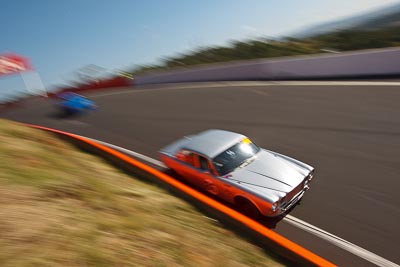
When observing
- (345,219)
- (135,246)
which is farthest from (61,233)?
(345,219)

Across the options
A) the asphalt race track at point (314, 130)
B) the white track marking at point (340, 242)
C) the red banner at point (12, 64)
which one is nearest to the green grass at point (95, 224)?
the white track marking at point (340, 242)

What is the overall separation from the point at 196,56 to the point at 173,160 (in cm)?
2317

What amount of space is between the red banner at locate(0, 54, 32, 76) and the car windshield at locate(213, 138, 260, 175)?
20367 mm

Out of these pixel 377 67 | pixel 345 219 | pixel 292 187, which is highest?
pixel 377 67

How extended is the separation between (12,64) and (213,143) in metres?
20.8

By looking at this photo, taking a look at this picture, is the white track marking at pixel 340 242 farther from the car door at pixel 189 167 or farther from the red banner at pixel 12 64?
the red banner at pixel 12 64

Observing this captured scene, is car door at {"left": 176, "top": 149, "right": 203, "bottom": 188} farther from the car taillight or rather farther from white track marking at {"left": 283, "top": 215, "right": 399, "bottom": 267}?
white track marking at {"left": 283, "top": 215, "right": 399, "bottom": 267}

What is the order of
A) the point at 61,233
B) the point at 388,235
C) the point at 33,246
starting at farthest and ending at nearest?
the point at 388,235
the point at 61,233
the point at 33,246

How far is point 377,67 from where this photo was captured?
14375mm

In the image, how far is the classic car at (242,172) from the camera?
6415 mm

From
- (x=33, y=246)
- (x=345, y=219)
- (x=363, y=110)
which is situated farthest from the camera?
(x=363, y=110)

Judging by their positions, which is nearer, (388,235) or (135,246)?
(135,246)

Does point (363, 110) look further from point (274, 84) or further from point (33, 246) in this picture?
point (33, 246)

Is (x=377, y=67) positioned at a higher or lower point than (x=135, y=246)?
higher
